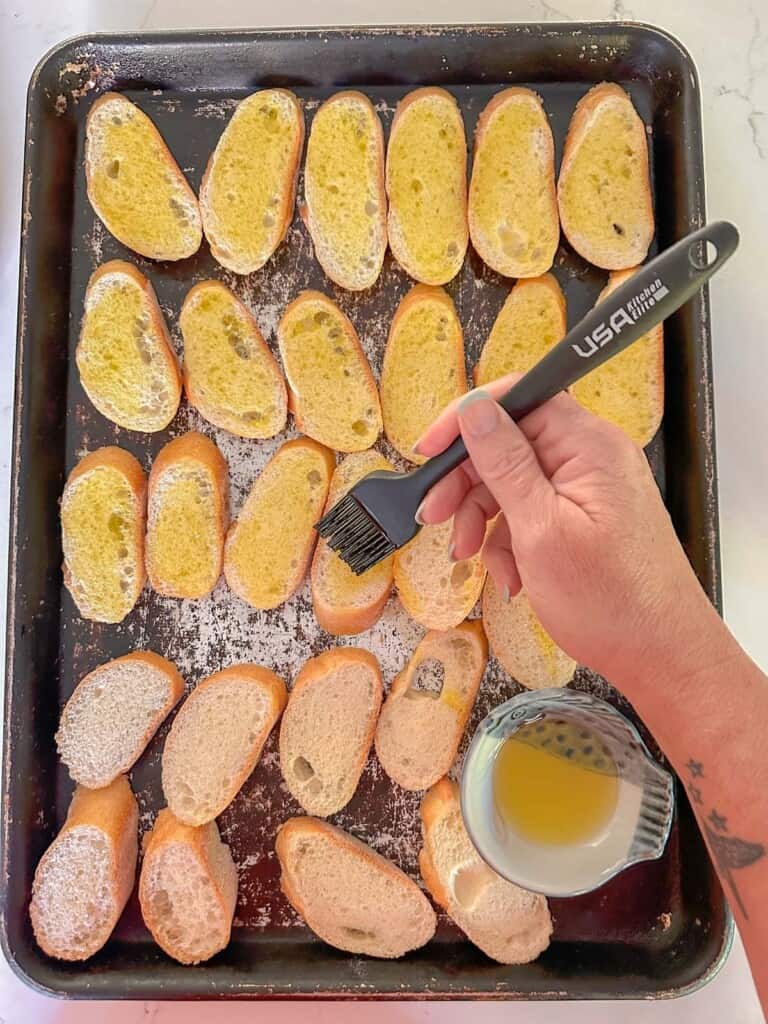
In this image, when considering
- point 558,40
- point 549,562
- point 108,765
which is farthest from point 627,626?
point 558,40

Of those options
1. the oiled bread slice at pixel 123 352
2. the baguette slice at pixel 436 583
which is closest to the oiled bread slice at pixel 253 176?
the oiled bread slice at pixel 123 352

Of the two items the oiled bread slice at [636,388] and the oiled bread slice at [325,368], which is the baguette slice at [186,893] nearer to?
the oiled bread slice at [325,368]

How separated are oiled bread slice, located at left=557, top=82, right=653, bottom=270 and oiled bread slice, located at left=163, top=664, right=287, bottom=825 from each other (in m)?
0.89

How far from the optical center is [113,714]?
1.37 m

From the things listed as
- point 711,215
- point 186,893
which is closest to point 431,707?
point 186,893

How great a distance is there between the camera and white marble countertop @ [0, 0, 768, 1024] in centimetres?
143

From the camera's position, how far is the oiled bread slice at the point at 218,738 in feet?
4.46

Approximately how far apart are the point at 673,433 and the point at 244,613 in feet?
2.51

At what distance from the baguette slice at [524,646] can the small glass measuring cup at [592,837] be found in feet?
0.13

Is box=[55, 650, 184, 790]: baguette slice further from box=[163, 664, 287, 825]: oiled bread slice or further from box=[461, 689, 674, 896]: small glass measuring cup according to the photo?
box=[461, 689, 674, 896]: small glass measuring cup

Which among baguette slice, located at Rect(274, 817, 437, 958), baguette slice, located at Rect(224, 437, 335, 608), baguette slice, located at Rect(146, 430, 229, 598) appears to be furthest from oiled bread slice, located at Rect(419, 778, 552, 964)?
baguette slice, located at Rect(146, 430, 229, 598)

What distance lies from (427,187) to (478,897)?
1.14 meters

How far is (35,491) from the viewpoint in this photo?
1.38 meters

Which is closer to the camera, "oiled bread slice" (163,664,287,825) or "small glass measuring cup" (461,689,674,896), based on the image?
"small glass measuring cup" (461,689,674,896)
